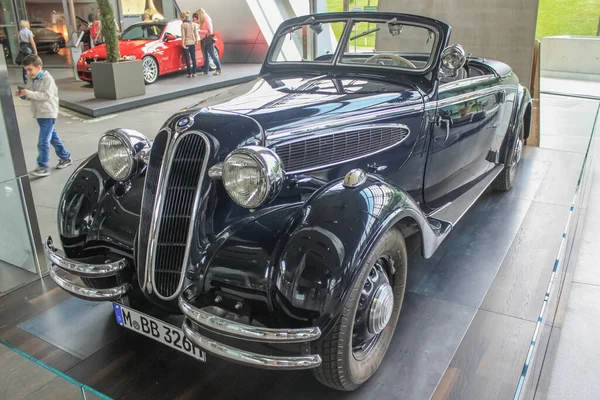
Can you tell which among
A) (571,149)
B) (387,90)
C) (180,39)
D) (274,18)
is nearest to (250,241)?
(387,90)

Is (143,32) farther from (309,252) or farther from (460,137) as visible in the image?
(309,252)

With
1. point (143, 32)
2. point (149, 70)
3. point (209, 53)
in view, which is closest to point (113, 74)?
point (149, 70)

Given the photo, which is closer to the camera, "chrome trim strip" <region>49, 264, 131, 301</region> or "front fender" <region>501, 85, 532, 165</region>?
"chrome trim strip" <region>49, 264, 131, 301</region>

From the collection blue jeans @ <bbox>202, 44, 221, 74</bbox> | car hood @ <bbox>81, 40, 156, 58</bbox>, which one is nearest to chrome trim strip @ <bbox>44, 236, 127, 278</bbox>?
car hood @ <bbox>81, 40, 156, 58</bbox>

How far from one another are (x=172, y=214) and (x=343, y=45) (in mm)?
1890

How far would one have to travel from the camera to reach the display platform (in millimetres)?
9219

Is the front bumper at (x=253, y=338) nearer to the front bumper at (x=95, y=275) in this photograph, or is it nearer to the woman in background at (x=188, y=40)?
the front bumper at (x=95, y=275)

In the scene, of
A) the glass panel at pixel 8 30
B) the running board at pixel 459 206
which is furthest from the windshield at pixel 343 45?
the glass panel at pixel 8 30

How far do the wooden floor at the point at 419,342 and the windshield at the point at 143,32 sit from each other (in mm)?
9700

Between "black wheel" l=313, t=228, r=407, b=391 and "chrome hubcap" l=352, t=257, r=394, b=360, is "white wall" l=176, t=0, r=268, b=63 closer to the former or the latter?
"black wheel" l=313, t=228, r=407, b=391

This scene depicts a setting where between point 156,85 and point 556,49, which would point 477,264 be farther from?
point 156,85

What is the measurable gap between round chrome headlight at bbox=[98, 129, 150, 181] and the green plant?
7.63 metres

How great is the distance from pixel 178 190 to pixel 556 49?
9.79 metres

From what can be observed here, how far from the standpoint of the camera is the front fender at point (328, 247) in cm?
196
